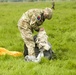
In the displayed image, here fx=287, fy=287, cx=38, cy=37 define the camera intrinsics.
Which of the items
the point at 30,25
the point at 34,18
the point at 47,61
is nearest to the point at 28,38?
the point at 30,25

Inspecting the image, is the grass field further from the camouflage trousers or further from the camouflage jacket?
the camouflage jacket

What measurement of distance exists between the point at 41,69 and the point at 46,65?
0.54m

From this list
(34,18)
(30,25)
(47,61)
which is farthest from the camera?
(30,25)

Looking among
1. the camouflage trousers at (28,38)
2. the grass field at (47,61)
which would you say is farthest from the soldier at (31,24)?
the grass field at (47,61)

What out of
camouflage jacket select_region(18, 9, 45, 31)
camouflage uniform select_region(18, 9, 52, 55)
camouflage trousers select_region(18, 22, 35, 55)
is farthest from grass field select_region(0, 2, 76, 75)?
camouflage jacket select_region(18, 9, 45, 31)

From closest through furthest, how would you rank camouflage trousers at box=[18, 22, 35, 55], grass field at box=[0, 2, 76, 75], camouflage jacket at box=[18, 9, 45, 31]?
grass field at box=[0, 2, 76, 75] < camouflage jacket at box=[18, 9, 45, 31] < camouflage trousers at box=[18, 22, 35, 55]

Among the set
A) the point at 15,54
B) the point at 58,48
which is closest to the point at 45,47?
the point at 15,54

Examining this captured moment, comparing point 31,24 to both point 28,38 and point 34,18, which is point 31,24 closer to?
point 34,18

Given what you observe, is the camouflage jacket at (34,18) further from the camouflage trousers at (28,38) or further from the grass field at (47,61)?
the grass field at (47,61)

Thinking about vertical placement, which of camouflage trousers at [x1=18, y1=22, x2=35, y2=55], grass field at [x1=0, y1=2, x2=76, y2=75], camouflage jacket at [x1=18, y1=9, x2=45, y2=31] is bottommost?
grass field at [x1=0, y1=2, x2=76, y2=75]

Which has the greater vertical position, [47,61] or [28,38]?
[28,38]

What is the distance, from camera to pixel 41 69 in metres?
8.20

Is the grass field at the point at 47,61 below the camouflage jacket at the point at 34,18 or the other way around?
below

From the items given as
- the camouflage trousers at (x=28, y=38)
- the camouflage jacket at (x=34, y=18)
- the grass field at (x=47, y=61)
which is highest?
the camouflage jacket at (x=34, y=18)
